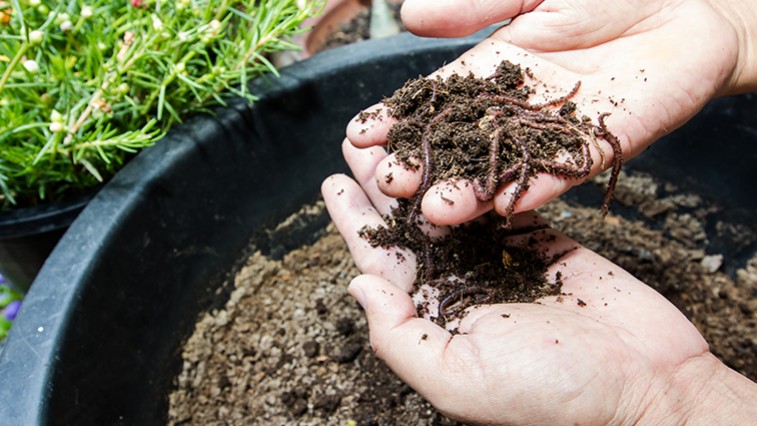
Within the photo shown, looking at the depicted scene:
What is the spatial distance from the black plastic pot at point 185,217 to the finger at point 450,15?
582 mm

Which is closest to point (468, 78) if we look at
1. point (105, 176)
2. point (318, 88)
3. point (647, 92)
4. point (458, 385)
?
point (647, 92)

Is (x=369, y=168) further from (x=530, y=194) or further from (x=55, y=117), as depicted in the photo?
(x=55, y=117)

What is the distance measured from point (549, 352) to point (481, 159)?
578 mm

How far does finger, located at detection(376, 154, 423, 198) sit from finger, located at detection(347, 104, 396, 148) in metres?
0.15

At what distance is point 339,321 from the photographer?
8.95 ft

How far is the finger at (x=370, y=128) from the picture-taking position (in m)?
1.98

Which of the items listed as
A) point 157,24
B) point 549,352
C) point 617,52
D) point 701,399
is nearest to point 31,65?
point 157,24

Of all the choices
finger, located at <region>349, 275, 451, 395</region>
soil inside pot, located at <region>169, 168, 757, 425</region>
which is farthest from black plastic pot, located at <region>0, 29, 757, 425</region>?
finger, located at <region>349, 275, 451, 395</region>

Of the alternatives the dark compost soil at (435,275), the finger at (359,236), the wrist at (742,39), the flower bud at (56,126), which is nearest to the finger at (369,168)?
the finger at (359,236)

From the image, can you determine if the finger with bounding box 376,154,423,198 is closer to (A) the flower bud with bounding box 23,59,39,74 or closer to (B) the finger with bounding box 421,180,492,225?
(B) the finger with bounding box 421,180,492,225

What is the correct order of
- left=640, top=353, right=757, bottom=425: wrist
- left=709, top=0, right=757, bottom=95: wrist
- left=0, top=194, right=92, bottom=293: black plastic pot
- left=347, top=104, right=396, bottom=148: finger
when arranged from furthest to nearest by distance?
1. left=709, top=0, right=757, bottom=95: wrist
2. left=0, top=194, right=92, bottom=293: black plastic pot
3. left=347, top=104, right=396, bottom=148: finger
4. left=640, top=353, right=757, bottom=425: wrist

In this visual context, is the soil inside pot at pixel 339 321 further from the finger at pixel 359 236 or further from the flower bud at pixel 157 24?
the flower bud at pixel 157 24

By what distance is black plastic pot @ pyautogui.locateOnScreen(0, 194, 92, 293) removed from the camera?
225 centimetres

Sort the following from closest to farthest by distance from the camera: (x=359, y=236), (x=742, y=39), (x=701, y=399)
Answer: (x=701, y=399) < (x=359, y=236) < (x=742, y=39)
